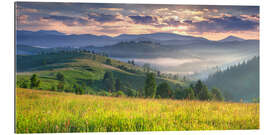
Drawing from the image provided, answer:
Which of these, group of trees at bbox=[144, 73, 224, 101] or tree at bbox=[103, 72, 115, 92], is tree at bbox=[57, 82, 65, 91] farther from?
group of trees at bbox=[144, 73, 224, 101]

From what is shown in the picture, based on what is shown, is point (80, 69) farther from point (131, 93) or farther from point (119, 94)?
point (131, 93)

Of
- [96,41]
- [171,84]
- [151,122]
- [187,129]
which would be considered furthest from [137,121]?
[96,41]

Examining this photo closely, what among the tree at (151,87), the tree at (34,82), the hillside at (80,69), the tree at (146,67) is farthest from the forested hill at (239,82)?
the tree at (34,82)

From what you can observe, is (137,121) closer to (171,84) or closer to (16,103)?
(171,84)

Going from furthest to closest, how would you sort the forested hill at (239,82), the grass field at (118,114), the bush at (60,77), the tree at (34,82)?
the forested hill at (239,82) → the bush at (60,77) → the tree at (34,82) → the grass field at (118,114)

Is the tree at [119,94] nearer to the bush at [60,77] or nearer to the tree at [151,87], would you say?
the tree at [151,87]

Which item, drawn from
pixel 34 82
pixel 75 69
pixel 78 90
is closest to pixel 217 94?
pixel 78 90
